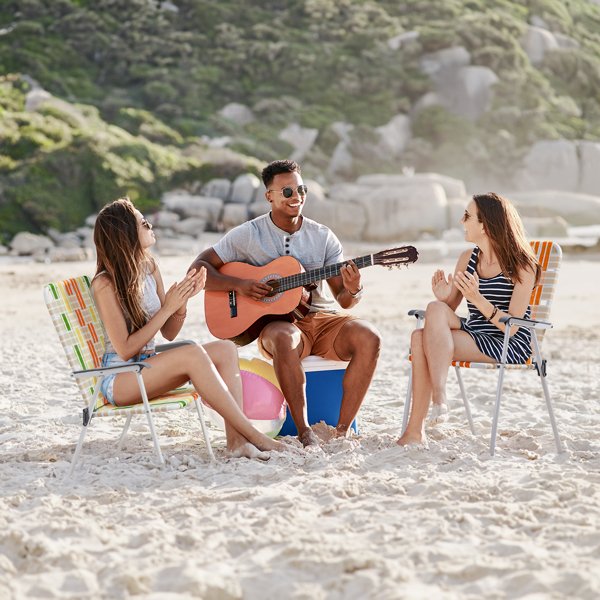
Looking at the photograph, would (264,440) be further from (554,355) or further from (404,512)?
(554,355)

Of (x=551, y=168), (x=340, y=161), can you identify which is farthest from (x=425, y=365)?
(x=551, y=168)

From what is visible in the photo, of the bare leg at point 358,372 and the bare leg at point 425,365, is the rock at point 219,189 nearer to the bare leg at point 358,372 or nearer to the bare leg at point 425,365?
the bare leg at point 358,372

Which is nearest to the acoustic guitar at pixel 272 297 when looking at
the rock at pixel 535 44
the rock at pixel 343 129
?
the rock at pixel 343 129

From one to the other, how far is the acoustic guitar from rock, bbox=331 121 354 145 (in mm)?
29590

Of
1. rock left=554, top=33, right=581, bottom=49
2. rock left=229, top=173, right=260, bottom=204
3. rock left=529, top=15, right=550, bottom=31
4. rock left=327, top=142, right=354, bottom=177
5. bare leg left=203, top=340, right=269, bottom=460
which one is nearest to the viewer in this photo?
bare leg left=203, top=340, right=269, bottom=460

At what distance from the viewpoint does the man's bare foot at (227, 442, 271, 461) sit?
10.3 ft

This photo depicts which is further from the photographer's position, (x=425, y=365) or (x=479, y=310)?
(x=479, y=310)

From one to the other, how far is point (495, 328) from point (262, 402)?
1295 mm

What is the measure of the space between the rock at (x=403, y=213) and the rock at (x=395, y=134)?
48.9 feet

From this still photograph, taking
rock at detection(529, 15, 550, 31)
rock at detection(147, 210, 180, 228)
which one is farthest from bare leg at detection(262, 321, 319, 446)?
rock at detection(529, 15, 550, 31)

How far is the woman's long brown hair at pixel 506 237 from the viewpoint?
3410 millimetres

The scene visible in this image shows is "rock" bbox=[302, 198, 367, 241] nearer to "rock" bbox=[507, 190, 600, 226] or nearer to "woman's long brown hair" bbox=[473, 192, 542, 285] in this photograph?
"rock" bbox=[507, 190, 600, 226]

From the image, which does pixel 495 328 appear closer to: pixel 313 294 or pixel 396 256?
pixel 396 256

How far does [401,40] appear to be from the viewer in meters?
37.8
